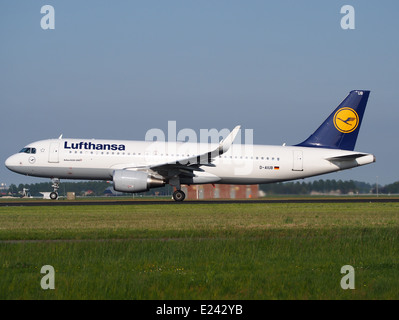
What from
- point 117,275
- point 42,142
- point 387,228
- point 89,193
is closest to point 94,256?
point 117,275

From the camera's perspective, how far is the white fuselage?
40094 mm

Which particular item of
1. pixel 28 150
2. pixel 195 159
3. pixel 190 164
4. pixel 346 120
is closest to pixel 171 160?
pixel 190 164

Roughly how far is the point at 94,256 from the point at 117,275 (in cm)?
288

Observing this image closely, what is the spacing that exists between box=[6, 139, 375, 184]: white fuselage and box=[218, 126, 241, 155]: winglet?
88.4 inches

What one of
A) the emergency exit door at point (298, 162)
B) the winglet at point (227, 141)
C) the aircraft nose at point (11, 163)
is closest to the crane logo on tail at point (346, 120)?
the emergency exit door at point (298, 162)

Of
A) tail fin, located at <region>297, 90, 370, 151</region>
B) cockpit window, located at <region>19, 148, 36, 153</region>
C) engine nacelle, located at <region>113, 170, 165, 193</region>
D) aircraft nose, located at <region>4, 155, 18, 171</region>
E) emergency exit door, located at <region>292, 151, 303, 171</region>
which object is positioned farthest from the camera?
tail fin, located at <region>297, 90, 370, 151</region>

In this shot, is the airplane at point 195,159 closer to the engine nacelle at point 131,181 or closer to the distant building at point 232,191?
the engine nacelle at point 131,181

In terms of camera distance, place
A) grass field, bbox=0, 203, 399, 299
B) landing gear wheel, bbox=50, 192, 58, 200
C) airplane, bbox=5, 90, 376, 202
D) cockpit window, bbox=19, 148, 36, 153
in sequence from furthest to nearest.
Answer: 1. landing gear wheel, bbox=50, 192, 58, 200
2. cockpit window, bbox=19, 148, 36, 153
3. airplane, bbox=5, 90, 376, 202
4. grass field, bbox=0, 203, 399, 299

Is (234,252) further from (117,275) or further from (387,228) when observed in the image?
(387,228)

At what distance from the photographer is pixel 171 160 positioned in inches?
1623

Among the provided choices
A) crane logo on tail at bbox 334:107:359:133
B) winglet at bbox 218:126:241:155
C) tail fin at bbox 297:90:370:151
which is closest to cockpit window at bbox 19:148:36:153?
winglet at bbox 218:126:241:155

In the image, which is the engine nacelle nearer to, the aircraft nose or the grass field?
the aircraft nose
